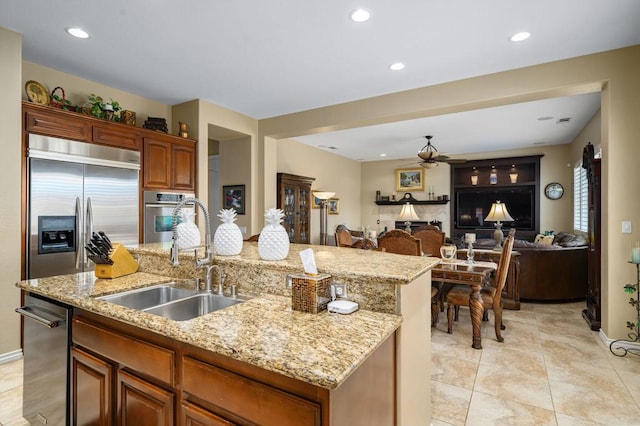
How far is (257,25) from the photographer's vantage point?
2725mm

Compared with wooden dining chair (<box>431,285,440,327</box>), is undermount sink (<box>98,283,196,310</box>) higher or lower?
higher

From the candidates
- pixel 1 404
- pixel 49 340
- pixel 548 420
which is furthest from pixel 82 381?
pixel 548 420

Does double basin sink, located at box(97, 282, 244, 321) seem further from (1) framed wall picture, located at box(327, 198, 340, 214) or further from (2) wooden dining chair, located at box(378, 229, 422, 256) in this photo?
(1) framed wall picture, located at box(327, 198, 340, 214)

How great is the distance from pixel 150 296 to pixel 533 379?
2804mm

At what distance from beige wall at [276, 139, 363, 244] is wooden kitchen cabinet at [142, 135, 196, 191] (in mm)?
1370

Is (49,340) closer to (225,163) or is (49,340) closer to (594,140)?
(225,163)

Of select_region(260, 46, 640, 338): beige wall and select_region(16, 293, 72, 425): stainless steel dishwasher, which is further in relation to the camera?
select_region(260, 46, 640, 338): beige wall

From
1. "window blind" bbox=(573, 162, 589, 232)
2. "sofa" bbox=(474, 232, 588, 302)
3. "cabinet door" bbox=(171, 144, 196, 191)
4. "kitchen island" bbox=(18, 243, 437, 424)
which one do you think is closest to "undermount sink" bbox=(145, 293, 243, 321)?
"kitchen island" bbox=(18, 243, 437, 424)

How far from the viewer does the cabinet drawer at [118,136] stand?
3.44m

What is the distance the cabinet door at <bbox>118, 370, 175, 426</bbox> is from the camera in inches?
49.6

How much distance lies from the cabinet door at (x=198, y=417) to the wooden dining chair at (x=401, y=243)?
2.70 metres

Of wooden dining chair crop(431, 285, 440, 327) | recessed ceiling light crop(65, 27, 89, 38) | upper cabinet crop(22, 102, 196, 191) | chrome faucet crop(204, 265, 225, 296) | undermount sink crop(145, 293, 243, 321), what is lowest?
wooden dining chair crop(431, 285, 440, 327)

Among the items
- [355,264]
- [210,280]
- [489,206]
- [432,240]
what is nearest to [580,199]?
[489,206]

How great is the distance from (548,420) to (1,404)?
3.52 m
